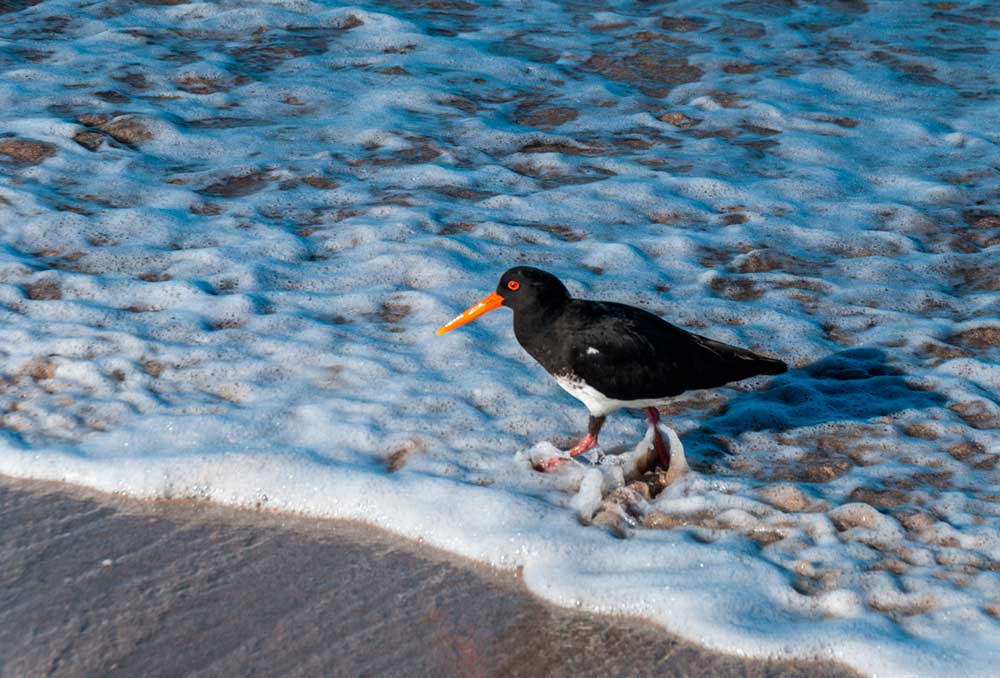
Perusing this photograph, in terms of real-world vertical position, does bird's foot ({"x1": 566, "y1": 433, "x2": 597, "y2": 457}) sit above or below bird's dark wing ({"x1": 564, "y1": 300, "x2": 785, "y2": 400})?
below

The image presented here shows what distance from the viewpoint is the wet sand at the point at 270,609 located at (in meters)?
3.67

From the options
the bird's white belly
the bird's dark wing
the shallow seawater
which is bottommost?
the shallow seawater

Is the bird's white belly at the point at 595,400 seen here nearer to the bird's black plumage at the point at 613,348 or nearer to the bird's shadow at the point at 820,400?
the bird's black plumage at the point at 613,348

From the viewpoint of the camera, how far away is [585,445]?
195 inches

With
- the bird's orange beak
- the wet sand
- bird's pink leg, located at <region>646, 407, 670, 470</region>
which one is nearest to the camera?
the wet sand

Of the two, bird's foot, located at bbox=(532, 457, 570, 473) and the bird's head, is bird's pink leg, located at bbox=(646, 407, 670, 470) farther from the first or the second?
the bird's head

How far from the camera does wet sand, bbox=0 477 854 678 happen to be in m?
3.67

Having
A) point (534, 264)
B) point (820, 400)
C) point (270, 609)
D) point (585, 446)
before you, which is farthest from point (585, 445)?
point (534, 264)

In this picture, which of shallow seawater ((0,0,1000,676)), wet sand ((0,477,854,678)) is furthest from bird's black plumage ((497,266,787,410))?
wet sand ((0,477,854,678))

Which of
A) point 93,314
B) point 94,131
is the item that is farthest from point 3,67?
point 93,314

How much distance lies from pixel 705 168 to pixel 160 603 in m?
5.42

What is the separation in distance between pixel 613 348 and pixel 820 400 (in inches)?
53.7

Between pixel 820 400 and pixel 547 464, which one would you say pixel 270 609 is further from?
pixel 820 400

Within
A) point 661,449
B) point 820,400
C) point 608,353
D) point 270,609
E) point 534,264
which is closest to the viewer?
point 270,609
